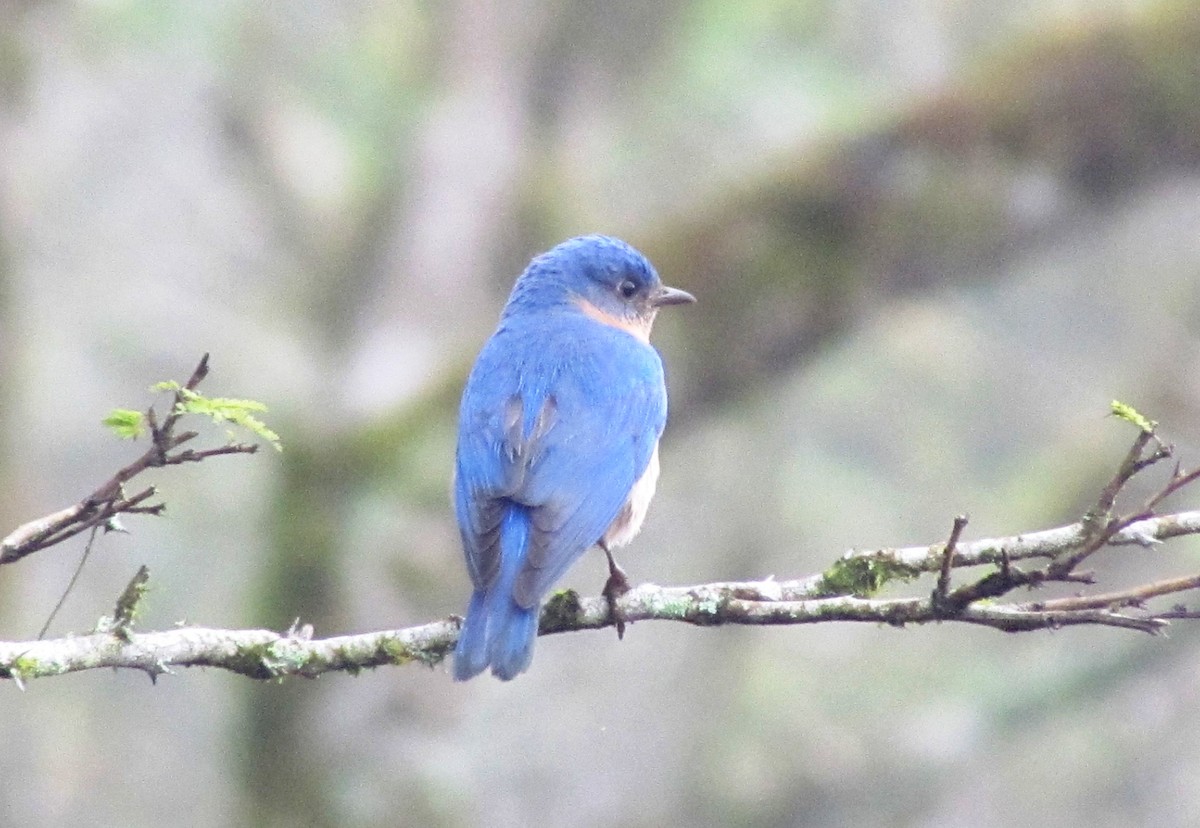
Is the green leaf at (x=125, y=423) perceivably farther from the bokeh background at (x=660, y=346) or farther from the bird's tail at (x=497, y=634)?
the bokeh background at (x=660, y=346)

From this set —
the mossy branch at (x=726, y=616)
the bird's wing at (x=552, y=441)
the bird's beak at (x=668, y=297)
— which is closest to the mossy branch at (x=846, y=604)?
the mossy branch at (x=726, y=616)

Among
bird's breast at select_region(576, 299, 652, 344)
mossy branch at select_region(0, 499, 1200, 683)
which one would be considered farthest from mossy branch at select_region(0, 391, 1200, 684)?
bird's breast at select_region(576, 299, 652, 344)

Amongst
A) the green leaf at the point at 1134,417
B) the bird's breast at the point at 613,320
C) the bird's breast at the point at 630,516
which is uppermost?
the bird's breast at the point at 613,320

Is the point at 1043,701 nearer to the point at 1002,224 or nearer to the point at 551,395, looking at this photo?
the point at 1002,224

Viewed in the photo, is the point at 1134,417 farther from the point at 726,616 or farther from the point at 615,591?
the point at 615,591

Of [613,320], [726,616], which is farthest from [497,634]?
[613,320]

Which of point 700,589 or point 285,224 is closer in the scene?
point 700,589

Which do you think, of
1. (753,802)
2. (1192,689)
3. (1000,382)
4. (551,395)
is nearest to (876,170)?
(551,395)

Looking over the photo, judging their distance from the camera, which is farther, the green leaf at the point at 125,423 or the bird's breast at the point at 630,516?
the bird's breast at the point at 630,516
